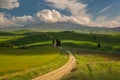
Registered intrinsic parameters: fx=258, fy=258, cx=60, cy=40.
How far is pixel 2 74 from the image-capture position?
30953 millimetres

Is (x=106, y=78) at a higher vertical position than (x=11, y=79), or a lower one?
lower

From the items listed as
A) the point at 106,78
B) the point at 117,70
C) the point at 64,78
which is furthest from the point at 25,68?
the point at 117,70

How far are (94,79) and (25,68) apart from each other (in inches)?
441

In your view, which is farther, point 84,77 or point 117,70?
point 117,70

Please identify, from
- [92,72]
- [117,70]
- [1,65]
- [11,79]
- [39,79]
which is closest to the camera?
[11,79]

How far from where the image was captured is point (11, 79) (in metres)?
30.1

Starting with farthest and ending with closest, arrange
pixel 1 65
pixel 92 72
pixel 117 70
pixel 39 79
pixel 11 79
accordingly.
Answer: pixel 117 70 → pixel 92 72 → pixel 1 65 → pixel 39 79 → pixel 11 79

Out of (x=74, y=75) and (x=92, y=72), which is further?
(x=92, y=72)

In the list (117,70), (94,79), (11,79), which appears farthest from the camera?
(117,70)

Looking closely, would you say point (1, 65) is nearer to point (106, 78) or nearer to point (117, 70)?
point (106, 78)

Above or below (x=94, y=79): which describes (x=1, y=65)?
above

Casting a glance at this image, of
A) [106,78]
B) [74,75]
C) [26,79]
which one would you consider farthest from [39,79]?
[106,78]

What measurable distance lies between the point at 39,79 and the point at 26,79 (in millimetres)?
1614

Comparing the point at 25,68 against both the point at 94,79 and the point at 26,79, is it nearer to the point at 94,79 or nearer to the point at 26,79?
the point at 26,79
